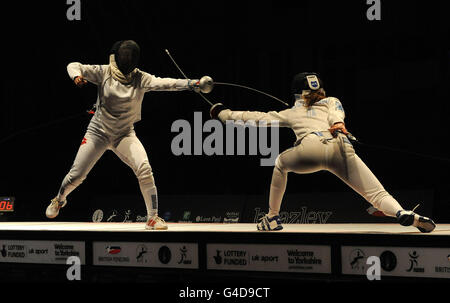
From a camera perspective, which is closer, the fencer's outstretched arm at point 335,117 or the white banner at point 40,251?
the fencer's outstretched arm at point 335,117

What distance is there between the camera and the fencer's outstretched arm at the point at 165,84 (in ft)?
12.0

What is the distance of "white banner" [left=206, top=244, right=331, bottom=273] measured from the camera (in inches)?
106

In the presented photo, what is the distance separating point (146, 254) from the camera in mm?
3104

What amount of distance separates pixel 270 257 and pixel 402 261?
2.13 feet

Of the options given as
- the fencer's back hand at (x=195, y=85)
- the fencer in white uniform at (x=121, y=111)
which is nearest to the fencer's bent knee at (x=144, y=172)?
the fencer in white uniform at (x=121, y=111)

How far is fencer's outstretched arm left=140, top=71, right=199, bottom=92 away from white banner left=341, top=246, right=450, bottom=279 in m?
1.58

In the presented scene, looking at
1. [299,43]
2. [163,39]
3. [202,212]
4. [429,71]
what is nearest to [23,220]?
[202,212]

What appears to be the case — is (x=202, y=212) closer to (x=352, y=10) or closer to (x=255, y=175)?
(x=255, y=175)

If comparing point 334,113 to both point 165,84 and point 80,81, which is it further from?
point 80,81

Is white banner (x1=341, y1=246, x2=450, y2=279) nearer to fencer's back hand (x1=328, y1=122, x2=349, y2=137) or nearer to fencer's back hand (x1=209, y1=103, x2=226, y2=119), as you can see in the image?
fencer's back hand (x1=328, y1=122, x2=349, y2=137)

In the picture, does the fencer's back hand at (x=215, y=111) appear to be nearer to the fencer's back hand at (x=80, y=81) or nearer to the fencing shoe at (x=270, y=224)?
the fencing shoe at (x=270, y=224)

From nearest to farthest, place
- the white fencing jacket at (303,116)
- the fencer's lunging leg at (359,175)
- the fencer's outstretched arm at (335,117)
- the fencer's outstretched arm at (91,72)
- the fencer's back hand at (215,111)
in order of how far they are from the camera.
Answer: the fencer's lunging leg at (359,175)
the fencer's outstretched arm at (335,117)
the white fencing jacket at (303,116)
the fencer's back hand at (215,111)
the fencer's outstretched arm at (91,72)

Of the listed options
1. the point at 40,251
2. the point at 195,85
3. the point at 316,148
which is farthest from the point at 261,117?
the point at 40,251

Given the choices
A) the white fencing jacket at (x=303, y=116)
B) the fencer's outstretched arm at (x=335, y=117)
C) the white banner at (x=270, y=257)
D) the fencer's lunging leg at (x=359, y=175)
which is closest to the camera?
the white banner at (x=270, y=257)
